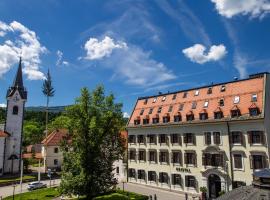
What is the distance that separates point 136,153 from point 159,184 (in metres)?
7.76

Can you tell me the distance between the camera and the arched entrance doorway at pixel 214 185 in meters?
37.5

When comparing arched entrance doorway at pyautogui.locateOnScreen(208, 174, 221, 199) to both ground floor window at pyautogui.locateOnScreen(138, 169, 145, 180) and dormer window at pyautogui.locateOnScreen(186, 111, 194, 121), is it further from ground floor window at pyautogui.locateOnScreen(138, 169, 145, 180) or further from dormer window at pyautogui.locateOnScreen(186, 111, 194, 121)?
ground floor window at pyautogui.locateOnScreen(138, 169, 145, 180)

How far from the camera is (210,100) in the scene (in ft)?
136

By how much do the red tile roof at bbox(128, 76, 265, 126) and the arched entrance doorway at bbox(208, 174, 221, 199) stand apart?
8833 millimetres

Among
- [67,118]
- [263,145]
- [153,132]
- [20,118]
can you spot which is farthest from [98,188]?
[20,118]

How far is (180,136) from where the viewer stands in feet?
141

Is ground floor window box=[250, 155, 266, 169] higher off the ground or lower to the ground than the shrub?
higher

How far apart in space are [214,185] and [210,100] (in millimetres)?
12910

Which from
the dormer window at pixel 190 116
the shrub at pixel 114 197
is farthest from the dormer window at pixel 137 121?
the shrub at pixel 114 197

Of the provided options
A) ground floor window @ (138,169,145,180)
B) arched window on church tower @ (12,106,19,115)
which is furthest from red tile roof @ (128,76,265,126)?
arched window on church tower @ (12,106,19,115)

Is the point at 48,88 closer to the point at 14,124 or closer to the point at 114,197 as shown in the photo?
the point at 14,124

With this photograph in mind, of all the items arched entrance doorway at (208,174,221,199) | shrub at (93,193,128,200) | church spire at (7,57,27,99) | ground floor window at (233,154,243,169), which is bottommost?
shrub at (93,193,128,200)

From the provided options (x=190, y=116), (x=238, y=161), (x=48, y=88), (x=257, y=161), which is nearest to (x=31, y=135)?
(x=48, y=88)

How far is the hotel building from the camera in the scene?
34.7m
